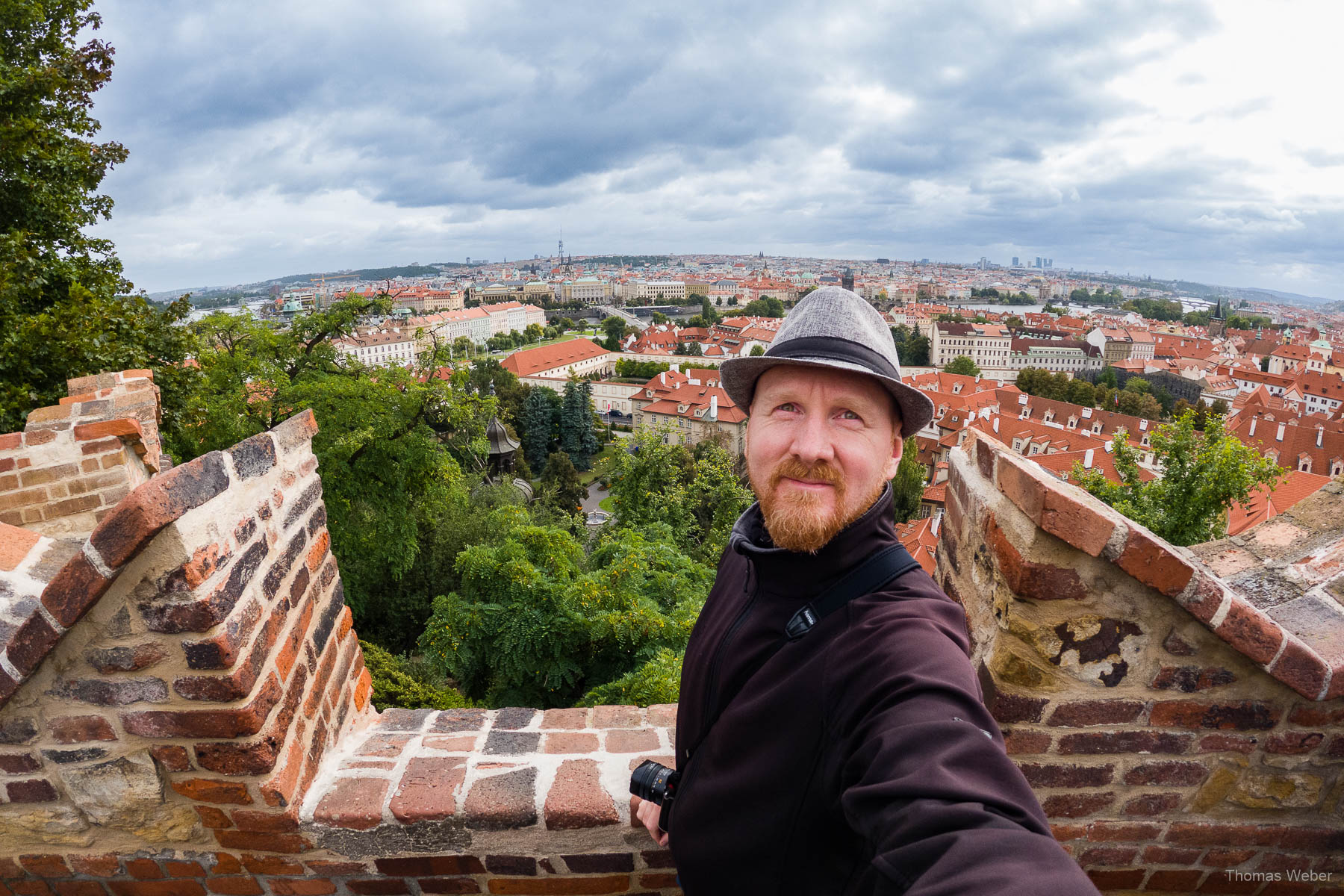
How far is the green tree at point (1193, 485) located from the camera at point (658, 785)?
13339mm

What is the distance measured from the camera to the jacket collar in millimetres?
615

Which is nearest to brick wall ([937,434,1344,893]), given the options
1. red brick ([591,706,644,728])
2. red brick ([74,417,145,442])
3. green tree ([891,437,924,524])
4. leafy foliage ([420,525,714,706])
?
red brick ([591,706,644,728])

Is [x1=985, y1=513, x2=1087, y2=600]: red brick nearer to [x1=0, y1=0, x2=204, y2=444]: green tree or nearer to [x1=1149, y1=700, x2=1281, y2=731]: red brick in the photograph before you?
[x1=1149, y1=700, x2=1281, y2=731]: red brick

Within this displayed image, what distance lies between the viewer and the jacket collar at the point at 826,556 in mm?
1336

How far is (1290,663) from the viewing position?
4.98ft

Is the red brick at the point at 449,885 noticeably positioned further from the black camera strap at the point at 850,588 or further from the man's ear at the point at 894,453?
the man's ear at the point at 894,453

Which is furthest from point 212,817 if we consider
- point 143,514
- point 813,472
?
point 813,472

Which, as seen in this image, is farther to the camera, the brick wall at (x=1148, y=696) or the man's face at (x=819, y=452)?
the brick wall at (x=1148, y=696)

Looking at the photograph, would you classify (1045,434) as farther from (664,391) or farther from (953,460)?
(953,460)

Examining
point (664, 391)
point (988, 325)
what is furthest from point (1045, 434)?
point (988, 325)

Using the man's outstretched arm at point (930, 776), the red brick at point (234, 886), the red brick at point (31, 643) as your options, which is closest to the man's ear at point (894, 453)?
the man's outstretched arm at point (930, 776)

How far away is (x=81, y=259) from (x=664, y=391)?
145 feet

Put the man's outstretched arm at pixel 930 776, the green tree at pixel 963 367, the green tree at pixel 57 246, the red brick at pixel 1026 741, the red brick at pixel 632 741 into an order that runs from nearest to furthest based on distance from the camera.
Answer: the man's outstretched arm at pixel 930 776
the red brick at pixel 1026 741
the red brick at pixel 632 741
the green tree at pixel 57 246
the green tree at pixel 963 367

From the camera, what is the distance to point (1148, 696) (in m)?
1.65
